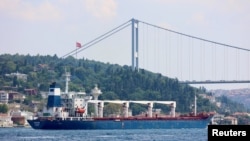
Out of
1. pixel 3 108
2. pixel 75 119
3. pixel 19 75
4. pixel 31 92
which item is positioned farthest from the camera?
pixel 19 75

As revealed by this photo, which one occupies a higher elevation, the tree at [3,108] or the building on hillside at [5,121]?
the tree at [3,108]

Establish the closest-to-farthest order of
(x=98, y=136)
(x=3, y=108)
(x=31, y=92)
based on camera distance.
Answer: (x=98, y=136), (x=3, y=108), (x=31, y=92)

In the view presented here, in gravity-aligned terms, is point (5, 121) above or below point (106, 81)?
below

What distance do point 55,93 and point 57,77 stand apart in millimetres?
67817

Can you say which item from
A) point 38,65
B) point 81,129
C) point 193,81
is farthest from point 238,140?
point 38,65

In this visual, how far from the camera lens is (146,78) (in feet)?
436

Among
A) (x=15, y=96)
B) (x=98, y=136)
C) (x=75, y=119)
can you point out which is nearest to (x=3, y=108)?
(x=15, y=96)

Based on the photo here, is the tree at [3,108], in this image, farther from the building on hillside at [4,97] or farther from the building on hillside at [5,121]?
the building on hillside at [5,121]

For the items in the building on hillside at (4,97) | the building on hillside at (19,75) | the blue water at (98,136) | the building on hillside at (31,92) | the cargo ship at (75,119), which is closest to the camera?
the blue water at (98,136)

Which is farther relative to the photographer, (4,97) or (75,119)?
(4,97)

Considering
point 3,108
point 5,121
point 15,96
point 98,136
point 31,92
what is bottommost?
point 98,136

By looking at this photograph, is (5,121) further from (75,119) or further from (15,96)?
(75,119)

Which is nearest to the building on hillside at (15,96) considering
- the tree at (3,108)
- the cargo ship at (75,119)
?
the tree at (3,108)

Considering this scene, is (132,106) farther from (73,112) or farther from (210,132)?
(210,132)
